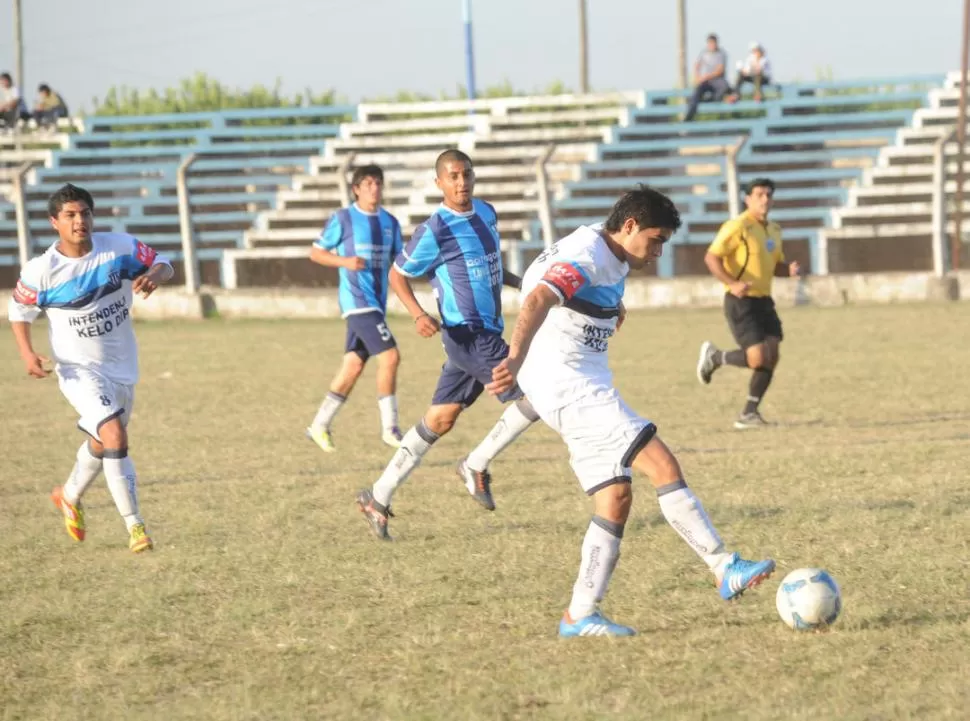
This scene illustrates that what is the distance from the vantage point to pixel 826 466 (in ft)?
30.8

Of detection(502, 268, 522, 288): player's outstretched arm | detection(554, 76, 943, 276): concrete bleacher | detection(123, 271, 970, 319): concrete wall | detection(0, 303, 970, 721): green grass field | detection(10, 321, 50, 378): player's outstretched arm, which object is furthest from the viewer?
detection(554, 76, 943, 276): concrete bleacher

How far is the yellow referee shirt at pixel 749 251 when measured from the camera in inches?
456

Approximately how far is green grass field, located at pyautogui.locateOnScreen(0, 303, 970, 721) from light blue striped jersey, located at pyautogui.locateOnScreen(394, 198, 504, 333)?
1.08 metres

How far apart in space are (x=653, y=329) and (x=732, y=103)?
9.78 metres

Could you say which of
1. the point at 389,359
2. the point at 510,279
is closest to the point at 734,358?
the point at 389,359

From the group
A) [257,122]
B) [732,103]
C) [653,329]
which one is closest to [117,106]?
[257,122]

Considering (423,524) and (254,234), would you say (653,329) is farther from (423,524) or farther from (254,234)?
(423,524)

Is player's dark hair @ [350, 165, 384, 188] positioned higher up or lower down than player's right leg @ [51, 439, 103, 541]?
higher up

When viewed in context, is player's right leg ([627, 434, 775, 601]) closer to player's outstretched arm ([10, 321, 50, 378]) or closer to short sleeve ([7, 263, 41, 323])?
player's outstretched arm ([10, 321, 50, 378])

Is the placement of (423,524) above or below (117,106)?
below

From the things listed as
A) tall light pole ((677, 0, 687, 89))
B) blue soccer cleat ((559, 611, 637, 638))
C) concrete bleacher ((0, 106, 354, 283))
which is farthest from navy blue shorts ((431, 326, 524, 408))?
tall light pole ((677, 0, 687, 89))

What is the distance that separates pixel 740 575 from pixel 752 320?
6.34 m

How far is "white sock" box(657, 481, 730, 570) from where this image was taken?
574 centimetres

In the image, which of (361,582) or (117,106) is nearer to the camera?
(361,582)
